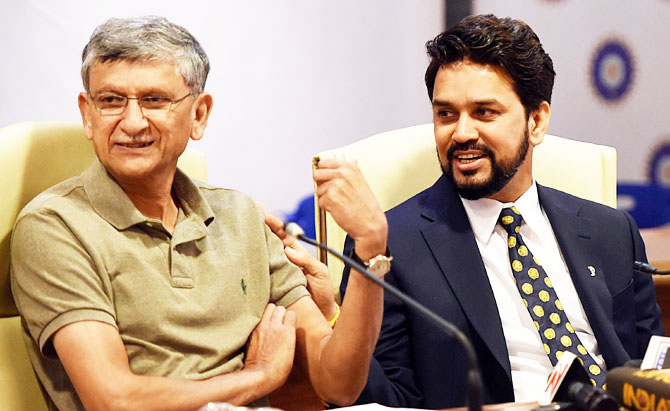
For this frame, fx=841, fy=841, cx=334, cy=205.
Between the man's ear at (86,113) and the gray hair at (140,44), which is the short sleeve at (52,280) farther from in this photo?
the gray hair at (140,44)

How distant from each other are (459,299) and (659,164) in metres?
1.89

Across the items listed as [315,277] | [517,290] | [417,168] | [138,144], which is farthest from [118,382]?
[417,168]

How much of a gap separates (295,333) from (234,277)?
7.2 inches

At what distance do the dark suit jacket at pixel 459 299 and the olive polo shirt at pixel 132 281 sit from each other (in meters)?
0.32

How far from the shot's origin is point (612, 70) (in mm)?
3416

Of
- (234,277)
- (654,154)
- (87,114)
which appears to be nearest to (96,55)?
(87,114)

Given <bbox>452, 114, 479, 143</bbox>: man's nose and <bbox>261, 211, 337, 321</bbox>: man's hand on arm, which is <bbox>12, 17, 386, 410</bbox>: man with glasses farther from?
<bbox>452, 114, 479, 143</bbox>: man's nose

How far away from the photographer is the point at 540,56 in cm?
214

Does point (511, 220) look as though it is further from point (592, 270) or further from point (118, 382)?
point (118, 382)

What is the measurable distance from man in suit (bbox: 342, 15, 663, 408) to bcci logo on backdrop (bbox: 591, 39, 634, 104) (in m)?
1.31

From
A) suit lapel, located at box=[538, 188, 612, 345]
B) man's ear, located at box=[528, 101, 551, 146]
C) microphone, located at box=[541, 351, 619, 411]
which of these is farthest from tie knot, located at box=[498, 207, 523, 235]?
microphone, located at box=[541, 351, 619, 411]

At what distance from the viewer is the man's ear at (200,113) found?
6.12ft

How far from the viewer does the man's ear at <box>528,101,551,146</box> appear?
2205 millimetres

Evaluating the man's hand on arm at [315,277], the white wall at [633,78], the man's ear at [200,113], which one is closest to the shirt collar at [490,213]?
the man's hand on arm at [315,277]
